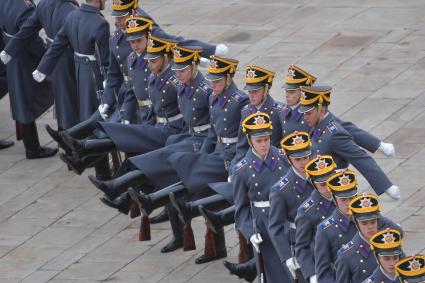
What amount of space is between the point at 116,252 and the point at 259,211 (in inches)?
108

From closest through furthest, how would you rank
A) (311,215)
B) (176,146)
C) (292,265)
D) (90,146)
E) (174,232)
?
(311,215), (292,265), (176,146), (174,232), (90,146)

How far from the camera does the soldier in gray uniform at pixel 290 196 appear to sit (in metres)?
14.7

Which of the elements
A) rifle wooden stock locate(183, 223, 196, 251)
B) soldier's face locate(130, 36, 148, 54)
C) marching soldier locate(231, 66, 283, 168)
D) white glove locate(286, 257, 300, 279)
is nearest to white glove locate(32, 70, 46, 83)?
soldier's face locate(130, 36, 148, 54)

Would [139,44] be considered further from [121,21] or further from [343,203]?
[343,203]

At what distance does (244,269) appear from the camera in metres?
15.7

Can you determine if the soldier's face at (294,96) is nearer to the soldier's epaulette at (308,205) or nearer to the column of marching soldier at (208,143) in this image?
the column of marching soldier at (208,143)

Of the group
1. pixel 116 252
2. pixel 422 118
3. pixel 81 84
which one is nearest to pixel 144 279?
pixel 116 252

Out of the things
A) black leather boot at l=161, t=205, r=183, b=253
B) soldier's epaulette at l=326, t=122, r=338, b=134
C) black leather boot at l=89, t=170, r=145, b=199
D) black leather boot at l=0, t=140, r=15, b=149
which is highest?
soldier's epaulette at l=326, t=122, r=338, b=134

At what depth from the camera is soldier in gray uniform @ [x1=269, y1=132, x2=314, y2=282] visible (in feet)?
48.4

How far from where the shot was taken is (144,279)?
55.5ft

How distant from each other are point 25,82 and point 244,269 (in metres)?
5.90

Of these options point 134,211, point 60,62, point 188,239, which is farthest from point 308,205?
point 60,62

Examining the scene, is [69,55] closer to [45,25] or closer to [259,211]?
[45,25]

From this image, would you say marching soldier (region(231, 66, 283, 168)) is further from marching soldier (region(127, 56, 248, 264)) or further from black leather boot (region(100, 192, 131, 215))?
black leather boot (region(100, 192, 131, 215))
